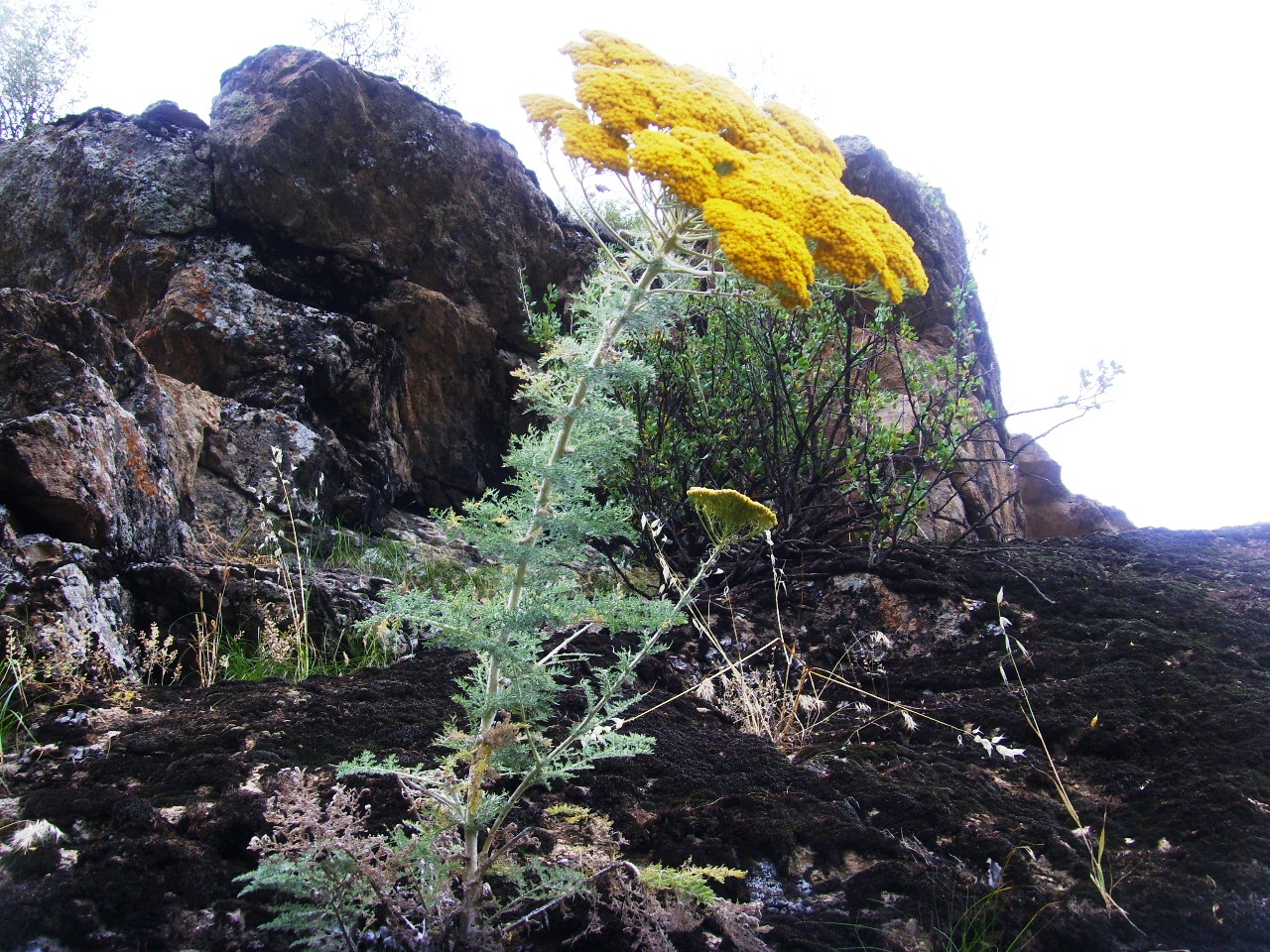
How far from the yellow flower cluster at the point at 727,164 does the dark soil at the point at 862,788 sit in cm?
125

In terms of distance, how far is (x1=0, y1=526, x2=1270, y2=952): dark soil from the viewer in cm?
163

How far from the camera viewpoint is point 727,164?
5.79 feet

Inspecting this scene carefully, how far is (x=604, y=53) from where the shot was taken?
199cm

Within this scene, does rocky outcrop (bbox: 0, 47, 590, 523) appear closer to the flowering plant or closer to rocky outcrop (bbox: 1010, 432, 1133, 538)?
the flowering plant

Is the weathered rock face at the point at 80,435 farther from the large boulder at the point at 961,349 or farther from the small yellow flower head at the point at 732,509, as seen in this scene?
the large boulder at the point at 961,349

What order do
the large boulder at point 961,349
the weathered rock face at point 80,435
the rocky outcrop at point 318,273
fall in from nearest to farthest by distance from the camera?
the weathered rock face at point 80,435, the rocky outcrop at point 318,273, the large boulder at point 961,349

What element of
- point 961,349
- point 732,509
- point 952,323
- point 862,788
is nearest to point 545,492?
point 732,509

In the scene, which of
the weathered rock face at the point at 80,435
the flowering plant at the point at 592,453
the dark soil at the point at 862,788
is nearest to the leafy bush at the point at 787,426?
the dark soil at the point at 862,788

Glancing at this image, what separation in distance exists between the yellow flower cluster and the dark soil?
1254 mm

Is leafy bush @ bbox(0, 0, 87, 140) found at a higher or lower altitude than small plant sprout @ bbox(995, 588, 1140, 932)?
higher

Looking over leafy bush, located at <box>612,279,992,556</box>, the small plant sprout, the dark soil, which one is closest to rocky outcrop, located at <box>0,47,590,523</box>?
leafy bush, located at <box>612,279,992,556</box>

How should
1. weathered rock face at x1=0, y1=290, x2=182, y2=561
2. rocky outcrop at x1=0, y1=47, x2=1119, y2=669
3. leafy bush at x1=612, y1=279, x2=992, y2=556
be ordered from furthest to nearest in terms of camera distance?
rocky outcrop at x1=0, y1=47, x2=1119, y2=669
leafy bush at x1=612, y1=279, x2=992, y2=556
weathered rock face at x1=0, y1=290, x2=182, y2=561

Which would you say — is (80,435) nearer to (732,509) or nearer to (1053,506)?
(732,509)

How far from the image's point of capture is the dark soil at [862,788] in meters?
1.63
